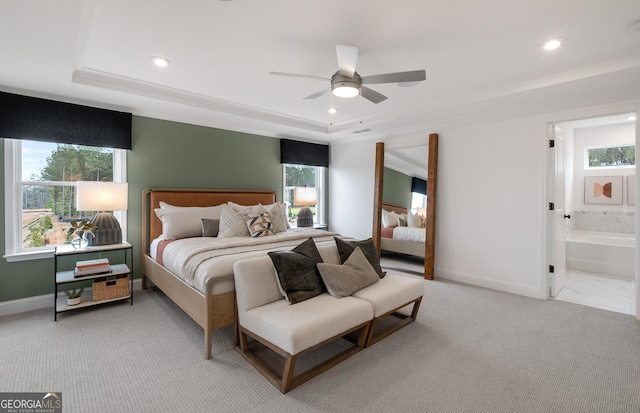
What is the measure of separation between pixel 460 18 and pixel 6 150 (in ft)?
14.3

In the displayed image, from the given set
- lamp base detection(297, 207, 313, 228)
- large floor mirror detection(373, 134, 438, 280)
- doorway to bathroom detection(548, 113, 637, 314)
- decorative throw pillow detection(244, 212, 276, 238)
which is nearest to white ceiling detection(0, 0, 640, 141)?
large floor mirror detection(373, 134, 438, 280)

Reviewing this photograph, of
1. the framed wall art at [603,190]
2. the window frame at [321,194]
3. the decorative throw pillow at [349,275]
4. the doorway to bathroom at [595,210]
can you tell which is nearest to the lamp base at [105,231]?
the decorative throw pillow at [349,275]

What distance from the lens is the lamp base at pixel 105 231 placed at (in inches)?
130

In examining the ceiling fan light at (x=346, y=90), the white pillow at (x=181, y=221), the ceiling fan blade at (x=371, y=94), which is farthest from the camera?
the white pillow at (x=181, y=221)

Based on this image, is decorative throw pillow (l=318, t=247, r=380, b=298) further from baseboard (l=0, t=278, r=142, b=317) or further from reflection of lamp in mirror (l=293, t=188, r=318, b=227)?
baseboard (l=0, t=278, r=142, b=317)

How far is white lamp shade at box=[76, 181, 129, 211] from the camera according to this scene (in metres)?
3.12

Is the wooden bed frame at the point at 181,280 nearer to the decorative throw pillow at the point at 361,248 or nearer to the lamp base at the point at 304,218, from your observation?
the lamp base at the point at 304,218

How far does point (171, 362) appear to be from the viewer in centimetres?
225

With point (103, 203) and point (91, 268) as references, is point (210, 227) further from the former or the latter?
point (91, 268)

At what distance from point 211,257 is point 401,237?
10.9 feet

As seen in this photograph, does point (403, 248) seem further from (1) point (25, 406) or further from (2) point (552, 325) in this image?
(1) point (25, 406)

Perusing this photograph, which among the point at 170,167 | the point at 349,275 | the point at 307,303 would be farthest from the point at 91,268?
the point at 349,275

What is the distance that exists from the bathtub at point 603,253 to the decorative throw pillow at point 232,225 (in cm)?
538

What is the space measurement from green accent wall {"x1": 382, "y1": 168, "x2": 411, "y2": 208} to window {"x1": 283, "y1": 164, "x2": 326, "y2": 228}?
146 centimetres
